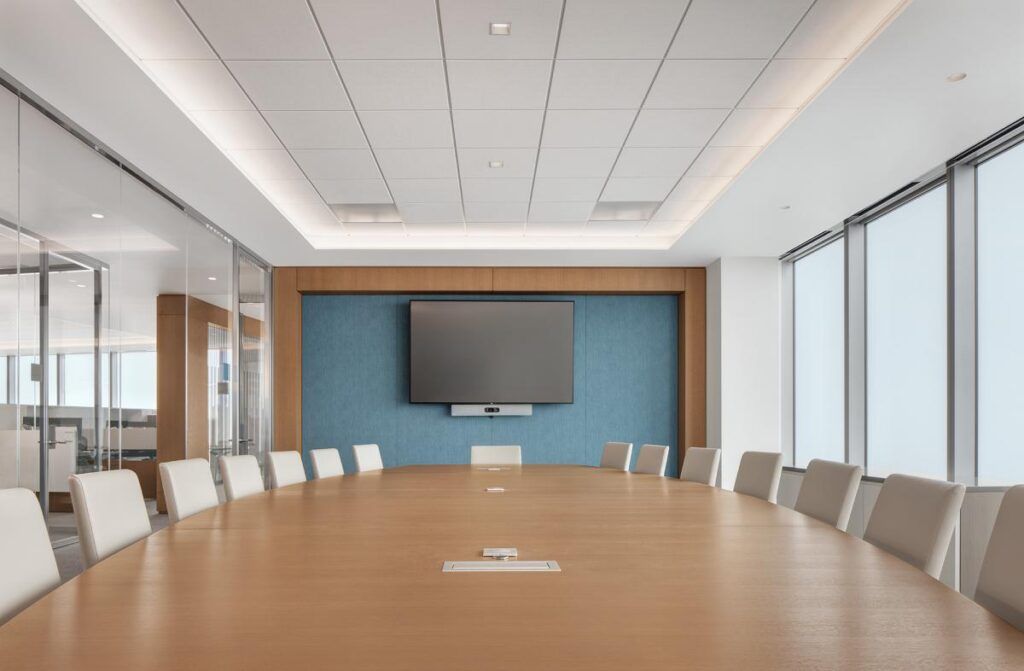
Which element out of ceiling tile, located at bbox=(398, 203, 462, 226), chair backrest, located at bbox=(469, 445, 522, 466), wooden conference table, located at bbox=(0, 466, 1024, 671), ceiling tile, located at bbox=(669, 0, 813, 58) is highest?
ceiling tile, located at bbox=(669, 0, 813, 58)

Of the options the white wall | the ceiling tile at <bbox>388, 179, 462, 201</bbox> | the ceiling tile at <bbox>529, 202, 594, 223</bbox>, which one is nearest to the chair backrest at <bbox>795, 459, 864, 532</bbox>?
the ceiling tile at <bbox>388, 179, 462, 201</bbox>

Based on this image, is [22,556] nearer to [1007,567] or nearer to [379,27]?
[1007,567]

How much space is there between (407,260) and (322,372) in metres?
1.92

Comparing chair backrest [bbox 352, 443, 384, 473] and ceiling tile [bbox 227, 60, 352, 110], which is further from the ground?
ceiling tile [bbox 227, 60, 352, 110]

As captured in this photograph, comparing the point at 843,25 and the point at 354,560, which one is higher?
the point at 843,25

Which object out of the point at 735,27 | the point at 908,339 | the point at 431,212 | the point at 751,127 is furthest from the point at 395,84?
the point at 908,339

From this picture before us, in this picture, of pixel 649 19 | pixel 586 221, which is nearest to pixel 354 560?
pixel 649 19

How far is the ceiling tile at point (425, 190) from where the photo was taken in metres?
6.61

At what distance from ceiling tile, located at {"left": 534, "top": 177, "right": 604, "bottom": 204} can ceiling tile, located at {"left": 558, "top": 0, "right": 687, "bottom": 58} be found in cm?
241

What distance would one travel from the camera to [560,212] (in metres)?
7.73

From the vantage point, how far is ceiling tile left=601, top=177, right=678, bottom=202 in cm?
659

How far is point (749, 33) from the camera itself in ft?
12.9

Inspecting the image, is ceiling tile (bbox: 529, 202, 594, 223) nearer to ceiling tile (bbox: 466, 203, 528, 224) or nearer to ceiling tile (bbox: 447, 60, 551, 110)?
ceiling tile (bbox: 466, 203, 528, 224)

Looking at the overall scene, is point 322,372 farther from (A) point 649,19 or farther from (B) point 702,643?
(B) point 702,643
